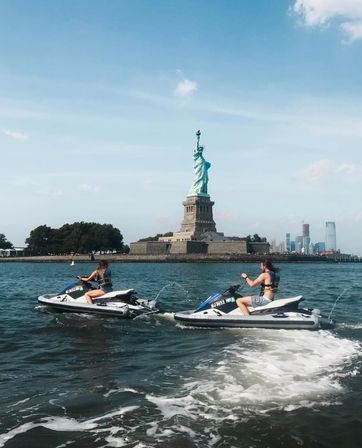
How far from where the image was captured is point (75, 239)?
155 m

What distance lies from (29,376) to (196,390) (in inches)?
144

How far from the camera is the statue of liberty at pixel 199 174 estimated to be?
138 metres

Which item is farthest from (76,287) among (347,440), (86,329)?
(347,440)

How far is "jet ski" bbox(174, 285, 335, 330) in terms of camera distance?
16391 millimetres

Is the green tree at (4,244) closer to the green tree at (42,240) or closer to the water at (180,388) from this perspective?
the green tree at (42,240)

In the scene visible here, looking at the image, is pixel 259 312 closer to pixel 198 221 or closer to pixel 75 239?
pixel 198 221

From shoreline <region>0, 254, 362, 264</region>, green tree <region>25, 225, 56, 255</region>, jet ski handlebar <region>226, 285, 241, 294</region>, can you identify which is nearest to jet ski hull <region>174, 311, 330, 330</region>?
jet ski handlebar <region>226, 285, 241, 294</region>

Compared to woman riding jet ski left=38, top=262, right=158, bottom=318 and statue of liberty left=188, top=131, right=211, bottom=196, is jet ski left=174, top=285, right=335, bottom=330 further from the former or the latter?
statue of liberty left=188, top=131, right=211, bottom=196

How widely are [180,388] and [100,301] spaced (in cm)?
1047

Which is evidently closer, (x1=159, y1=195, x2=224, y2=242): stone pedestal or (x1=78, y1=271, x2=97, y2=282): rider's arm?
(x1=78, y1=271, x2=97, y2=282): rider's arm

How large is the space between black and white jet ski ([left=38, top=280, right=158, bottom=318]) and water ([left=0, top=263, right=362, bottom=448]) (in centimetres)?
207

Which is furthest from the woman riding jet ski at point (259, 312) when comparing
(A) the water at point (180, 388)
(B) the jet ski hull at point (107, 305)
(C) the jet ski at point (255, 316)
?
(B) the jet ski hull at point (107, 305)

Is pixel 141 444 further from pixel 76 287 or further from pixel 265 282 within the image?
pixel 76 287

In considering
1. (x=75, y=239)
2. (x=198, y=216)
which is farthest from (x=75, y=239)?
(x=198, y=216)
